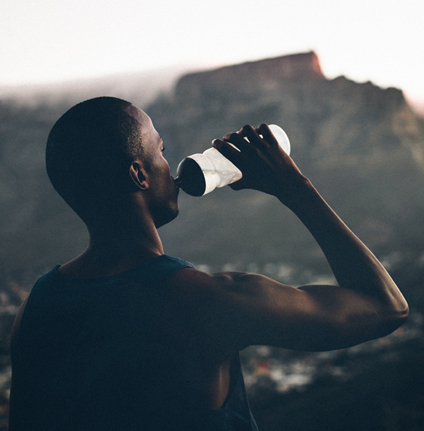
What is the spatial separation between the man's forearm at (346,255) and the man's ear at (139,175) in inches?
11.5

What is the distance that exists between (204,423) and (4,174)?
7.03 metres

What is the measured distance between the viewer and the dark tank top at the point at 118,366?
577 mm

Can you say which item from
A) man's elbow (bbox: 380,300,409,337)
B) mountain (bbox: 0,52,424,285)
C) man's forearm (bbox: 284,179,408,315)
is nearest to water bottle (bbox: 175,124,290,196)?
man's forearm (bbox: 284,179,408,315)

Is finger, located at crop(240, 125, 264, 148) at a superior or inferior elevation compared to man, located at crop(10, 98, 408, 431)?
superior

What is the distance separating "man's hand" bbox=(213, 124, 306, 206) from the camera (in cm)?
73

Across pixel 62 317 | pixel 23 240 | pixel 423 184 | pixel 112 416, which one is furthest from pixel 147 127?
pixel 423 184

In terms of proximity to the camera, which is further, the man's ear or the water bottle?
the water bottle

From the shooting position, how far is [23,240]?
6316mm

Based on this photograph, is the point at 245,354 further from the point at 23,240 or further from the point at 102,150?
the point at 23,240

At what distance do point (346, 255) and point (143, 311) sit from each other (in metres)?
0.38

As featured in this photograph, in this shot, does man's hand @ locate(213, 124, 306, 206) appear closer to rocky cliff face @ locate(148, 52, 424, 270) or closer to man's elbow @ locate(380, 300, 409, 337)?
man's elbow @ locate(380, 300, 409, 337)

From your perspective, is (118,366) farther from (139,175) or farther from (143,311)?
(139,175)

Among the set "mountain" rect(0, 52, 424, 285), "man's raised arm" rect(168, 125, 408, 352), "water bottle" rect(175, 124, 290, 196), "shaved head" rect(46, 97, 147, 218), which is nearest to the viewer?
"man's raised arm" rect(168, 125, 408, 352)

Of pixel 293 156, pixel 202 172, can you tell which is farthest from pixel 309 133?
pixel 202 172
